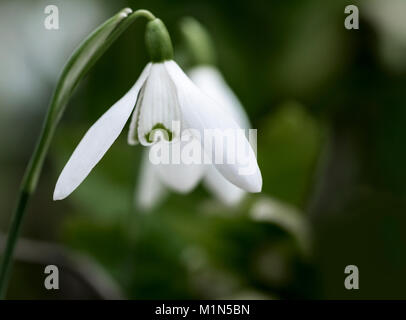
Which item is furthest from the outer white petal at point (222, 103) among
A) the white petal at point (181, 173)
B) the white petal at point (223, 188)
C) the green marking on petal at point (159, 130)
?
the green marking on petal at point (159, 130)

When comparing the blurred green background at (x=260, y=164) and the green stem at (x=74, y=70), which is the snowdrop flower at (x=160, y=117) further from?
the blurred green background at (x=260, y=164)

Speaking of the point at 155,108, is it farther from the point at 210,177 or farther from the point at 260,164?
the point at 260,164

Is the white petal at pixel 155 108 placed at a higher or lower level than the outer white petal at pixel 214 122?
higher

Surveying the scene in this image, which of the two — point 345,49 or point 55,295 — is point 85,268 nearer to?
point 55,295

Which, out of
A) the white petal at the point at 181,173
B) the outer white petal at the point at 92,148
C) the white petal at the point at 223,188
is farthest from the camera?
the white petal at the point at 223,188

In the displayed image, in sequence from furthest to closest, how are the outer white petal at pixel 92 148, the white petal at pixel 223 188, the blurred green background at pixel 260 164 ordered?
the blurred green background at pixel 260 164, the white petal at pixel 223 188, the outer white petal at pixel 92 148

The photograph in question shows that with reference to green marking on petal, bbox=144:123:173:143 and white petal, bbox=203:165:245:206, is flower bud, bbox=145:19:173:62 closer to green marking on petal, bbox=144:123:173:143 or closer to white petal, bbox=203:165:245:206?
green marking on petal, bbox=144:123:173:143
